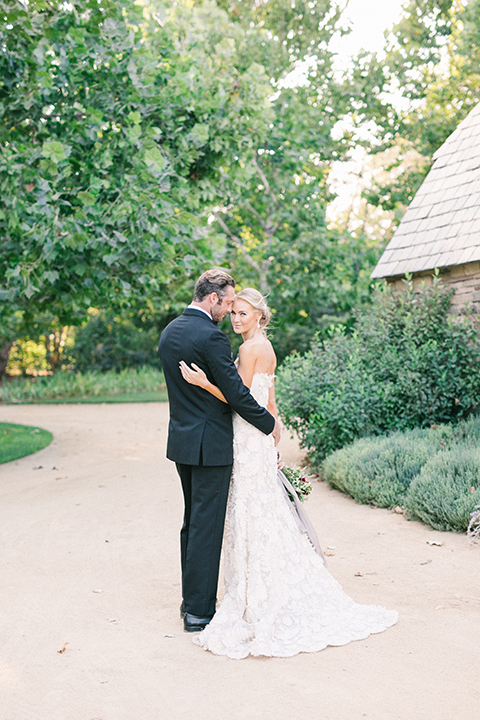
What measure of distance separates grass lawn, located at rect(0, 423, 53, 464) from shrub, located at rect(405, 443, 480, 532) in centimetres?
630

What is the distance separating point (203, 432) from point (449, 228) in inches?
272

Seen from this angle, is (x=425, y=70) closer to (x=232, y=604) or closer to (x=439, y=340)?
(x=439, y=340)

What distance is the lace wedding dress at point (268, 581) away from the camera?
3.76m

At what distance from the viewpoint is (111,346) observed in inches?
920

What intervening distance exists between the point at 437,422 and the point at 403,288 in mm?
2242

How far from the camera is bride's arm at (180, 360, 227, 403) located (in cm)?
384

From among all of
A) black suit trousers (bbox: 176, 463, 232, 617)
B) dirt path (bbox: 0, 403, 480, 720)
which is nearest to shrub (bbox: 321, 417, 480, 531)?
dirt path (bbox: 0, 403, 480, 720)

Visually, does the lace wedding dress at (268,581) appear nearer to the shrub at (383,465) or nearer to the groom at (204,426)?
the groom at (204,426)

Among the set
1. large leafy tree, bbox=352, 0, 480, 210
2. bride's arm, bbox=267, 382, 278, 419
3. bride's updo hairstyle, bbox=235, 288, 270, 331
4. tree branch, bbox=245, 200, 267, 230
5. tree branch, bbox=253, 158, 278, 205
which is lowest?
bride's arm, bbox=267, 382, 278, 419

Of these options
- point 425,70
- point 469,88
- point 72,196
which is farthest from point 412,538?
point 425,70

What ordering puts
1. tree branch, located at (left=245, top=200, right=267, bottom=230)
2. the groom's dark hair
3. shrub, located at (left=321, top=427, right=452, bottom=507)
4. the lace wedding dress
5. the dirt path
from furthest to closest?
1. tree branch, located at (left=245, top=200, right=267, bottom=230)
2. shrub, located at (left=321, top=427, right=452, bottom=507)
3. the groom's dark hair
4. the lace wedding dress
5. the dirt path

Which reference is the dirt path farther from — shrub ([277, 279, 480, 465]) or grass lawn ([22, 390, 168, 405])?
grass lawn ([22, 390, 168, 405])

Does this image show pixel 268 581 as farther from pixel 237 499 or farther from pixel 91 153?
pixel 91 153

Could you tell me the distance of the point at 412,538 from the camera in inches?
234
